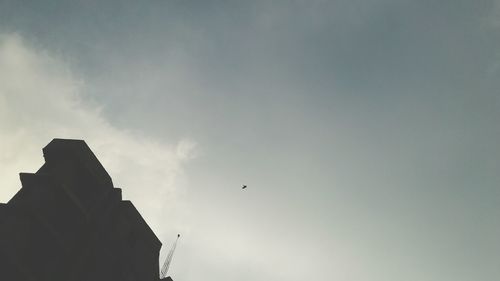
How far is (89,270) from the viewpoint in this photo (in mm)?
14797

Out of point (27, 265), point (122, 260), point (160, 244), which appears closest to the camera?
point (27, 265)

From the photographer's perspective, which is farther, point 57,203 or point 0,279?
point 57,203

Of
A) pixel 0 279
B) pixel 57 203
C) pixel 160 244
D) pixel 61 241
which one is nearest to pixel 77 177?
pixel 57 203

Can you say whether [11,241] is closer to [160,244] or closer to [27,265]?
[27,265]

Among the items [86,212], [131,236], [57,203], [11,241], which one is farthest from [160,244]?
[11,241]

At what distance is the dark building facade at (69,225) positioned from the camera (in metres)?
11.6

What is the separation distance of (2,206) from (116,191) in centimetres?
577

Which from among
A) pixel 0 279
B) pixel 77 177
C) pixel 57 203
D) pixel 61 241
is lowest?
pixel 0 279

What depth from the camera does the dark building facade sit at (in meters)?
11.6

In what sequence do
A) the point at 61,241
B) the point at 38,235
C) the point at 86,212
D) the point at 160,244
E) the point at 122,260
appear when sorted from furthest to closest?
1. the point at 160,244
2. the point at 122,260
3. the point at 86,212
4. the point at 61,241
5. the point at 38,235

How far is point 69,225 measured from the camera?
1420cm

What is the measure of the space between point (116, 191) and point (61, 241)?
3.94 meters

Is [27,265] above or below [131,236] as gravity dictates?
below

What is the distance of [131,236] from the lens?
18.6 metres
